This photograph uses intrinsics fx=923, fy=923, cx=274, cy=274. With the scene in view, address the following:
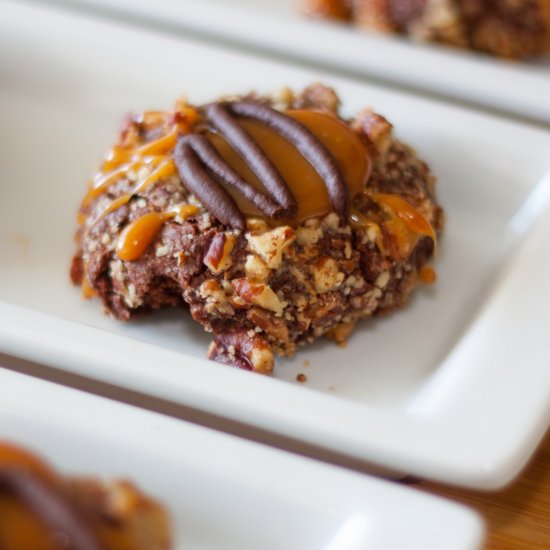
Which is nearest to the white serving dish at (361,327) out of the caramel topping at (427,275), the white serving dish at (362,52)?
the caramel topping at (427,275)

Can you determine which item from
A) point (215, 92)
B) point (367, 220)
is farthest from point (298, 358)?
point (215, 92)

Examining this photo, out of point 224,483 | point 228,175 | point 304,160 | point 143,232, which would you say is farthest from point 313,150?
point 224,483

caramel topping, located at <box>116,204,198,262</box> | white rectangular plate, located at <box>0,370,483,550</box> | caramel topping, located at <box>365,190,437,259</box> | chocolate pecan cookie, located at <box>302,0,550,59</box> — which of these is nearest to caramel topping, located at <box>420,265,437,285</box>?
caramel topping, located at <box>365,190,437,259</box>

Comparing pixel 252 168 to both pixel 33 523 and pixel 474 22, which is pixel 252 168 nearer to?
pixel 33 523

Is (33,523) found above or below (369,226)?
below

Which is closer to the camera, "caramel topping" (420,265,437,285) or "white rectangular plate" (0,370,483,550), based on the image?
"white rectangular plate" (0,370,483,550)

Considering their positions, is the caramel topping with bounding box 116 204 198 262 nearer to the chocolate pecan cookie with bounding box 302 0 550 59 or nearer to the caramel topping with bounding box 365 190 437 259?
the caramel topping with bounding box 365 190 437 259
